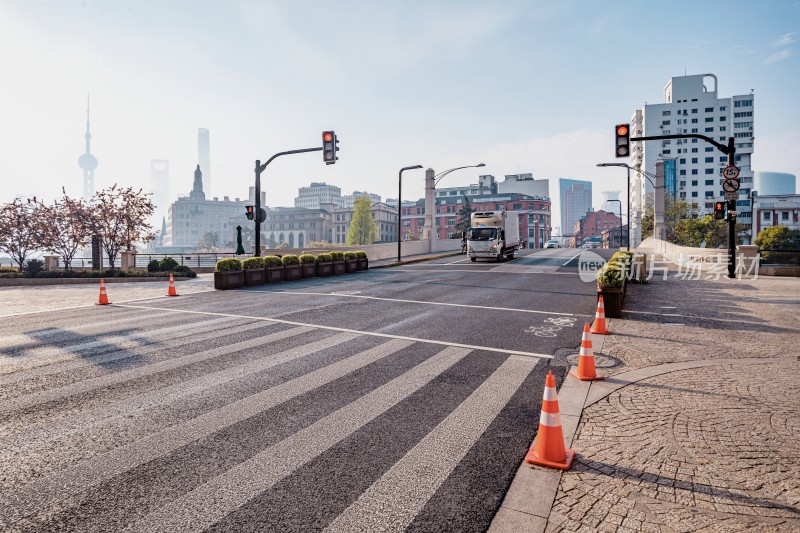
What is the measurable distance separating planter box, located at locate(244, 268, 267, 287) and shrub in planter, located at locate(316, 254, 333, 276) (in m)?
3.89

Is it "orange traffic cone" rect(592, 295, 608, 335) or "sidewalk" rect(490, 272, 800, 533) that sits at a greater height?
"orange traffic cone" rect(592, 295, 608, 335)

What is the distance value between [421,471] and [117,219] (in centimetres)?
3339

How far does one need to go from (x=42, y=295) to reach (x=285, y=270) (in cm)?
901

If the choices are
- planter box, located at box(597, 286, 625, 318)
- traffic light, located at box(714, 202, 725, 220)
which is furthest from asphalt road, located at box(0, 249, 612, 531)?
traffic light, located at box(714, 202, 725, 220)

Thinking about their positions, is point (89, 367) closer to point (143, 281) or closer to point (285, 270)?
point (285, 270)

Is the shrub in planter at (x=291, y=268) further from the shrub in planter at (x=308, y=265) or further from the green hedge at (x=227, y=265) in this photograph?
the green hedge at (x=227, y=265)

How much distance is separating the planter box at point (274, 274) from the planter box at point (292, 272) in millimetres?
276

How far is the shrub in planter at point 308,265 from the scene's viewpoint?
22.9m

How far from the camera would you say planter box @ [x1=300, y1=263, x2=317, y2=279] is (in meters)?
22.8

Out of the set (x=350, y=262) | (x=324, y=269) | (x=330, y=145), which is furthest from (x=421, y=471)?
(x=350, y=262)

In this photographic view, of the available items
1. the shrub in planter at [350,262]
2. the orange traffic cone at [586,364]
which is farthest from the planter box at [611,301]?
the shrub in planter at [350,262]

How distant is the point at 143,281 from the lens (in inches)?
984

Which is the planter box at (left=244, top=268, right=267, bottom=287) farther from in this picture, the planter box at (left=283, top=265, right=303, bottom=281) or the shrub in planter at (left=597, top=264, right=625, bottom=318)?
the shrub in planter at (left=597, top=264, right=625, bottom=318)

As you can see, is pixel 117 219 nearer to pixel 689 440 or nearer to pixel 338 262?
pixel 338 262
